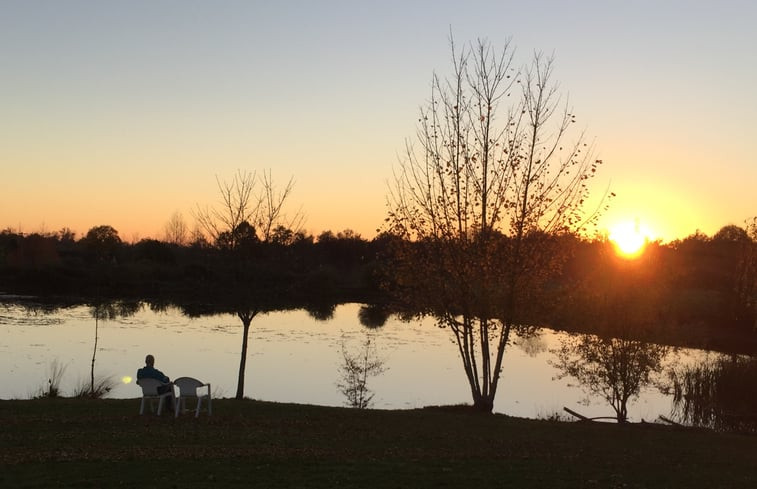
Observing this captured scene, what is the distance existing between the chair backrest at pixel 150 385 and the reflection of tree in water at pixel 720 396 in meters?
19.9

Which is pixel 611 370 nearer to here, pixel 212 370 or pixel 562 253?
pixel 562 253

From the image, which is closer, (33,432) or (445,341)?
(33,432)

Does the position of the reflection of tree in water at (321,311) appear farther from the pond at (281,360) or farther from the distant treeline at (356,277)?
the pond at (281,360)

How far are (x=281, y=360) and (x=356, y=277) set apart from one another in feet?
163

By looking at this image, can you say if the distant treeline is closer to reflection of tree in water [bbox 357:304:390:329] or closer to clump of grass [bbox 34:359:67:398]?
reflection of tree in water [bbox 357:304:390:329]

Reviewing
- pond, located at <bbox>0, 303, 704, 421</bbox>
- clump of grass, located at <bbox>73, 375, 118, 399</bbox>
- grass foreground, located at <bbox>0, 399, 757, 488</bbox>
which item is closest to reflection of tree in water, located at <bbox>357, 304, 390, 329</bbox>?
pond, located at <bbox>0, 303, 704, 421</bbox>

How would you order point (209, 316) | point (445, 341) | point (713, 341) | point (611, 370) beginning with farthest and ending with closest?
point (209, 316)
point (445, 341)
point (713, 341)
point (611, 370)

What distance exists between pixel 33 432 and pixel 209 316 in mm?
42932

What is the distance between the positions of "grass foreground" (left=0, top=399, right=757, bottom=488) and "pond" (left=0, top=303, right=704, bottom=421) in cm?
716

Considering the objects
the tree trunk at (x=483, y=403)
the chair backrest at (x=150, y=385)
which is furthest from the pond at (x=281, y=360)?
the chair backrest at (x=150, y=385)

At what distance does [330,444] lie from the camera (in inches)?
494

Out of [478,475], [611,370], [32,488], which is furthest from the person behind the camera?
[611,370]

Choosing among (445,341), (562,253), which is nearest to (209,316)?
(445,341)

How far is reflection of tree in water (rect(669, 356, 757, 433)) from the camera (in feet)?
83.6
